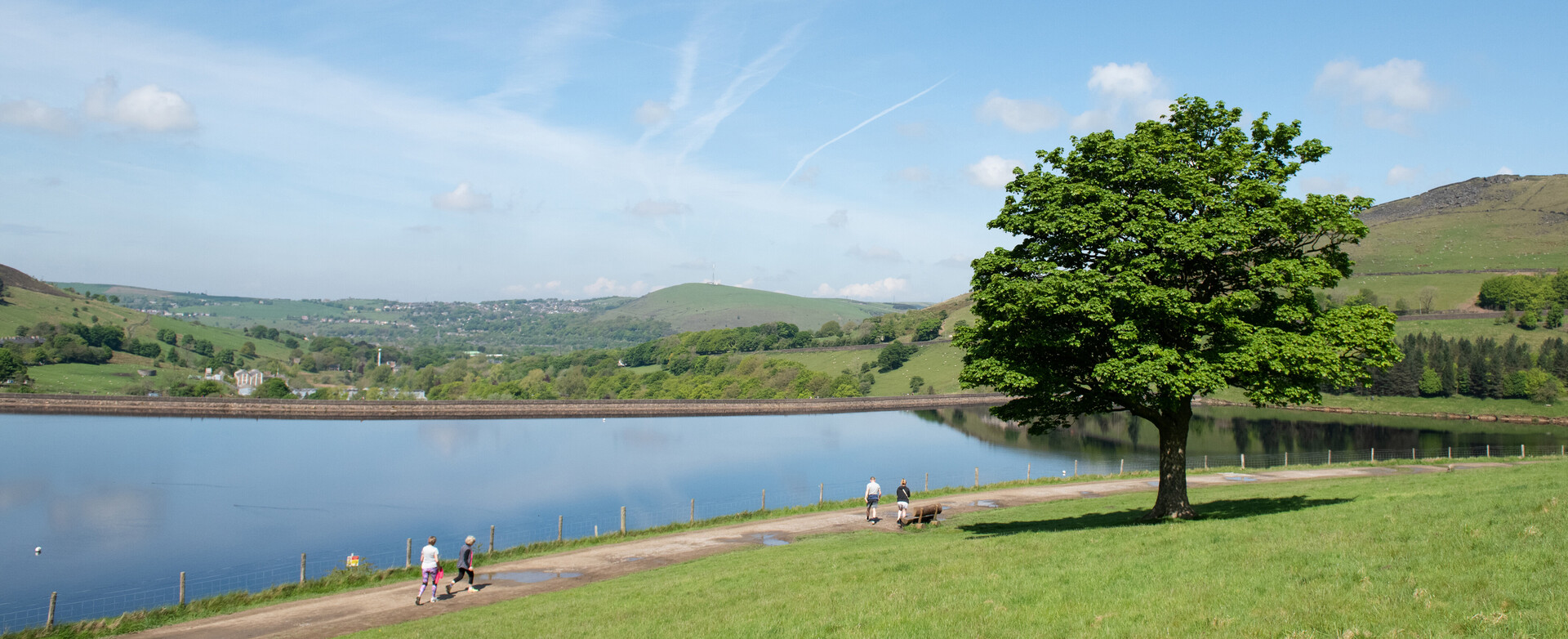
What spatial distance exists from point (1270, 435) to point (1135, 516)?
97.6 meters

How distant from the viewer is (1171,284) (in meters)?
27.8

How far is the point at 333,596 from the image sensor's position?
91.9ft

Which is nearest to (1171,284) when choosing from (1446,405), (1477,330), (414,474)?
(414,474)

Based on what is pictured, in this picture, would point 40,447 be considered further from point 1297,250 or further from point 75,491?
point 1297,250

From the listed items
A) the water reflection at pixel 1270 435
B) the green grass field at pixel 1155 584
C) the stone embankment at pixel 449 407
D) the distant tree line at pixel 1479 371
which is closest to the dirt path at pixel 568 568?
the green grass field at pixel 1155 584

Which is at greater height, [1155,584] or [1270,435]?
[1155,584]

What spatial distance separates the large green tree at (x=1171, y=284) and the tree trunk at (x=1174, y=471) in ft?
0.19

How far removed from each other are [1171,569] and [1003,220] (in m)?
15.4

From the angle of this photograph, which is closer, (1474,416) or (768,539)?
(768,539)

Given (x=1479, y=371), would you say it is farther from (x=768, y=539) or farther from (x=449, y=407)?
(x=449, y=407)

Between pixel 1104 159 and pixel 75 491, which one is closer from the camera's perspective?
pixel 1104 159

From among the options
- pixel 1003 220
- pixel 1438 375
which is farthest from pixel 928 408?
pixel 1003 220

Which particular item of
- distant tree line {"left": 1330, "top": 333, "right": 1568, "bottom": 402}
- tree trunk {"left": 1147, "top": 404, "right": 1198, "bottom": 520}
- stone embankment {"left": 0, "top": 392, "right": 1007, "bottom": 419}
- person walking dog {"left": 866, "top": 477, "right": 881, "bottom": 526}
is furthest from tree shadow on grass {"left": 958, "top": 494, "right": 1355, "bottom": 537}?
distant tree line {"left": 1330, "top": 333, "right": 1568, "bottom": 402}

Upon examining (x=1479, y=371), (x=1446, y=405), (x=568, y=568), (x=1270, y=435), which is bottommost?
(x=1270, y=435)
